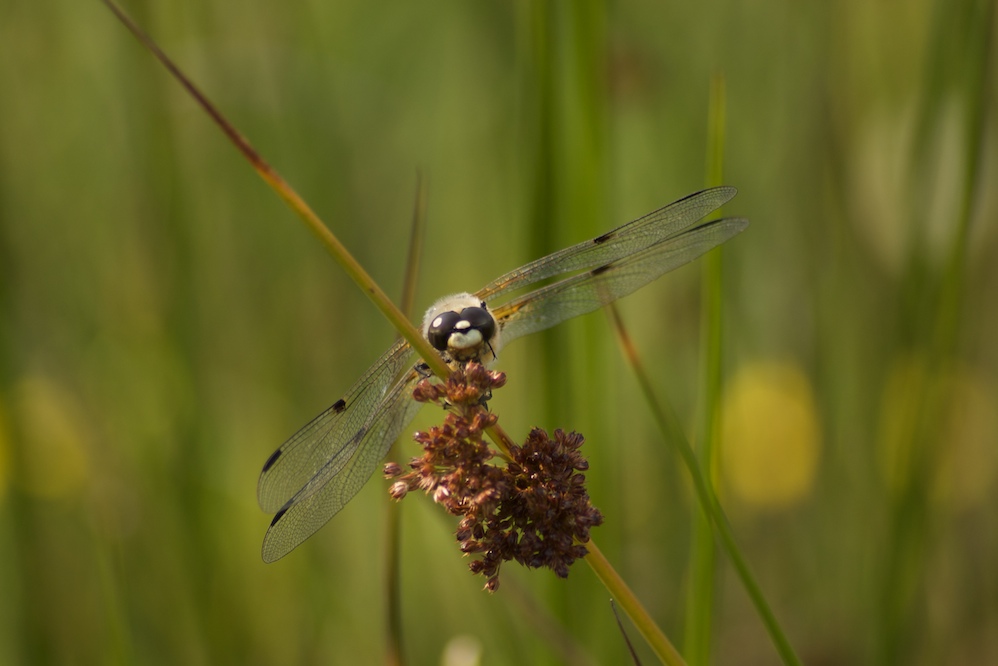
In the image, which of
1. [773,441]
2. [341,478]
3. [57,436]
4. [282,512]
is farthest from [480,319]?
[57,436]

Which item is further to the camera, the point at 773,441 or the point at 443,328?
the point at 773,441

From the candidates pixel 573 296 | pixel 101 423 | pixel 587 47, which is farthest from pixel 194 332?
pixel 587 47

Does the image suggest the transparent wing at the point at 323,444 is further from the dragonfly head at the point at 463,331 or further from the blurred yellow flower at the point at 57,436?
the blurred yellow flower at the point at 57,436

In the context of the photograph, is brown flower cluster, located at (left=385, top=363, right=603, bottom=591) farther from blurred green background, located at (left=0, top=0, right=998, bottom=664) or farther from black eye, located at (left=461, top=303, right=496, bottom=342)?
blurred green background, located at (left=0, top=0, right=998, bottom=664)

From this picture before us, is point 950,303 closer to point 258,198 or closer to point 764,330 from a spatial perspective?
point 764,330

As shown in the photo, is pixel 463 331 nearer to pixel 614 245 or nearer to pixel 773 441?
pixel 614 245

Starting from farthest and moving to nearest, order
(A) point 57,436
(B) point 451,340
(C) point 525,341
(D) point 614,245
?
(A) point 57,436
(C) point 525,341
(D) point 614,245
(B) point 451,340
